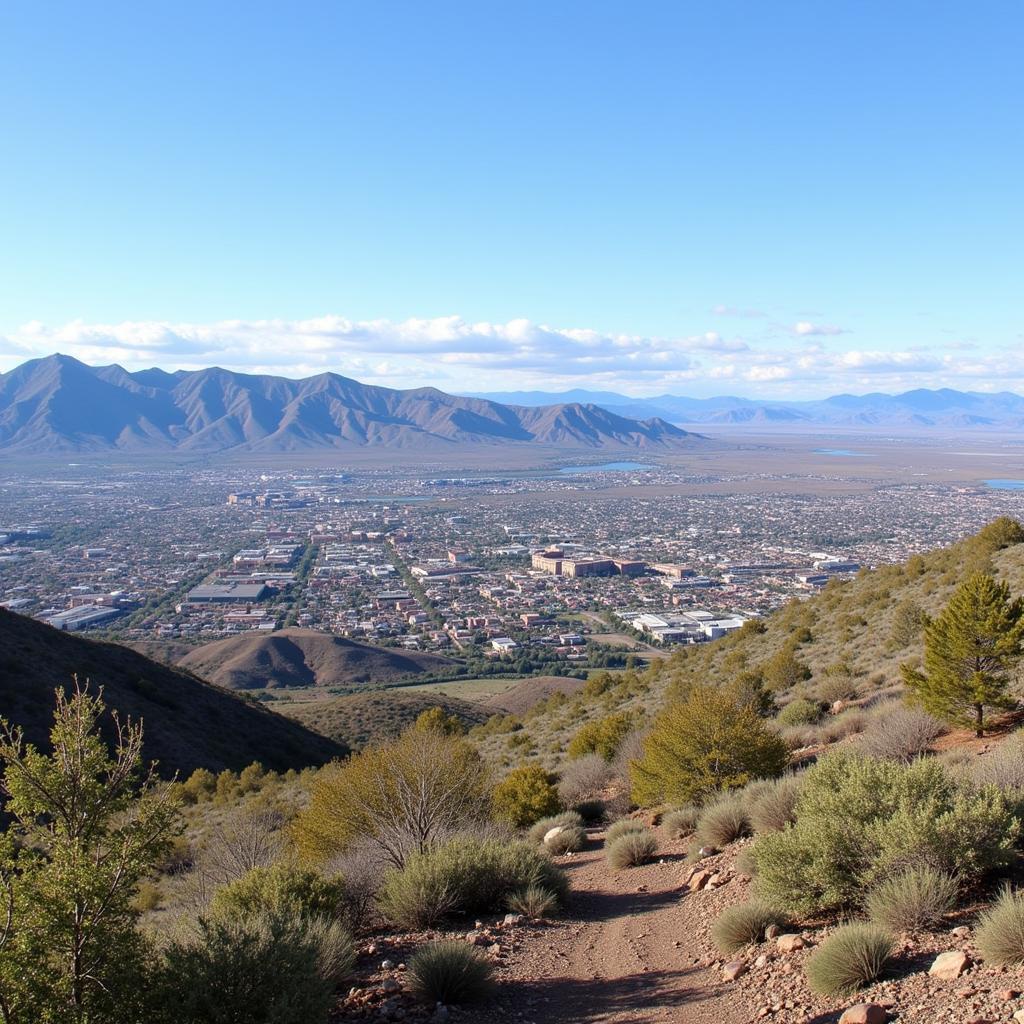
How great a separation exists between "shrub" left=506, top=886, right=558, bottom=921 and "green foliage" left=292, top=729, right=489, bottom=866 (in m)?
2.57

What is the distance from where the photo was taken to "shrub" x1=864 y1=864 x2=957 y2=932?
649 centimetres

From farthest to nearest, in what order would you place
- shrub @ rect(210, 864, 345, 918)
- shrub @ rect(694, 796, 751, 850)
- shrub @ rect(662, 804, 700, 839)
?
shrub @ rect(662, 804, 700, 839), shrub @ rect(694, 796, 751, 850), shrub @ rect(210, 864, 345, 918)

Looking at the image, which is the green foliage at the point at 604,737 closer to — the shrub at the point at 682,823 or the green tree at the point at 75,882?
the shrub at the point at 682,823

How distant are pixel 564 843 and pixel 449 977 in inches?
271

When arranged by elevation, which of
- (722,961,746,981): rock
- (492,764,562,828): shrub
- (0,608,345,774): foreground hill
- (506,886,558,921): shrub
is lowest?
(0,608,345,774): foreground hill

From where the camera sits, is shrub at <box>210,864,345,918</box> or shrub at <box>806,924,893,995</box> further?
shrub at <box>210,864,345,918</box>

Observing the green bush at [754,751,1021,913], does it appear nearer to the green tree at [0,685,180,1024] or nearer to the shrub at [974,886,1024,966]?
the shrub at [974,886,1024,966]

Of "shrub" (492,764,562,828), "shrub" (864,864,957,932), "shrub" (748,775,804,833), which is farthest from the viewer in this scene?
"shrub" (492,764,562,828)

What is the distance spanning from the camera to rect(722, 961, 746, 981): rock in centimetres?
695

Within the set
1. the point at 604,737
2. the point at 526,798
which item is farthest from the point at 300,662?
the point at 526,798

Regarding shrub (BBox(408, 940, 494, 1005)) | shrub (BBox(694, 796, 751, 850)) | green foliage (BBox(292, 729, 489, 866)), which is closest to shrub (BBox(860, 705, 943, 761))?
shrub (BBox(694, 796, 751, 850))

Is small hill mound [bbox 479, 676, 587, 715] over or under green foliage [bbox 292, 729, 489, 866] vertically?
under

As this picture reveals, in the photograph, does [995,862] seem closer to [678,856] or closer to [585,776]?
[678,856]

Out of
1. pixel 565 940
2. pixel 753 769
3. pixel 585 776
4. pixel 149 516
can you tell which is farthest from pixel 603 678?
pixel 149 516
